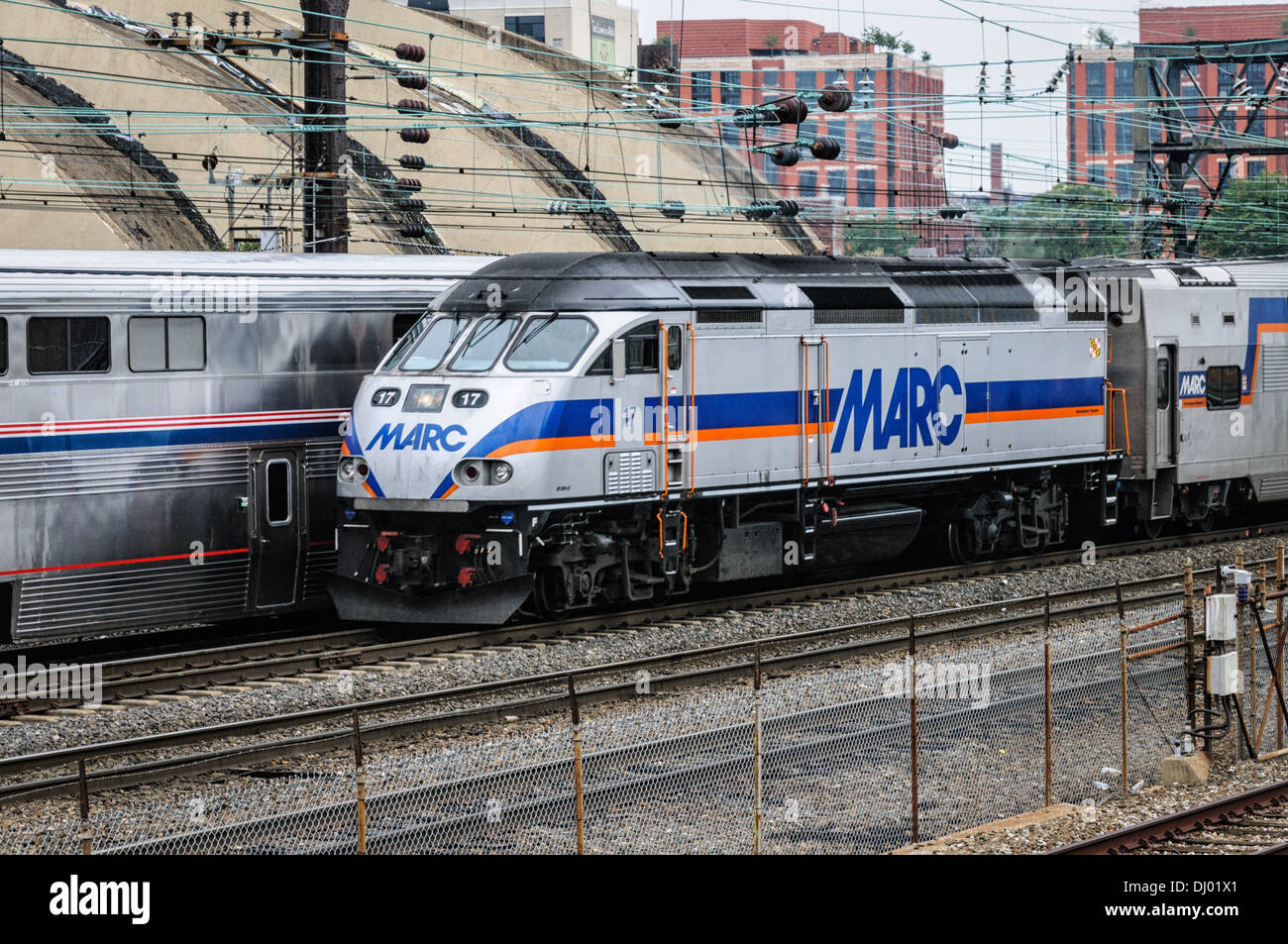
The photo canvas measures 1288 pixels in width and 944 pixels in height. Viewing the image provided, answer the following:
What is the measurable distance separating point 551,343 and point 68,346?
496 centimetres

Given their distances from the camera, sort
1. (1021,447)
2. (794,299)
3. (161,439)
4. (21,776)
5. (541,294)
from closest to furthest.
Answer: (21,776) < (161,439) < (541,294) < (794,299) < (1021,447)

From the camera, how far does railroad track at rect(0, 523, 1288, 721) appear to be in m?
16.3

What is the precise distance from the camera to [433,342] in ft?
63.1

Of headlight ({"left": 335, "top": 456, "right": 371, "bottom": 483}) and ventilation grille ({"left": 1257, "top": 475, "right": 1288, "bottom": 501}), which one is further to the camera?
ventilation grille ({"left": 1257, "top": 475, "right": 1288, "bottom": 501})

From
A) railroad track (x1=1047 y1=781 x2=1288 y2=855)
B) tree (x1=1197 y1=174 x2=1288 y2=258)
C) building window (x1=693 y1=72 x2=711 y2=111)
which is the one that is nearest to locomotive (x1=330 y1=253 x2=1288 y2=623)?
railroad track (x1=1047 y1=781 x2=1288 y2=855)

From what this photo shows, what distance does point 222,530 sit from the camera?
1852 cm

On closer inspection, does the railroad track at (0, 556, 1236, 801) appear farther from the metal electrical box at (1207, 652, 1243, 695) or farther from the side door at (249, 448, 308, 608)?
the side door at (249, 448, 308, 608)

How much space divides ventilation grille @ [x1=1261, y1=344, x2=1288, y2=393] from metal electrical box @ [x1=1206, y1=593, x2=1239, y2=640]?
15.3m

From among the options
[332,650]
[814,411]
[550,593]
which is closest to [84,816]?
[332,650]

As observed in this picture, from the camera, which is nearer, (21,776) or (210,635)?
(21,776)

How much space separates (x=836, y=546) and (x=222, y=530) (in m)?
7.91

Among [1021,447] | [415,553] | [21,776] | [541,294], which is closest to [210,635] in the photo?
[415,553]

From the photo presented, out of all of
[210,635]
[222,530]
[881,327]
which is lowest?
[210,635]
